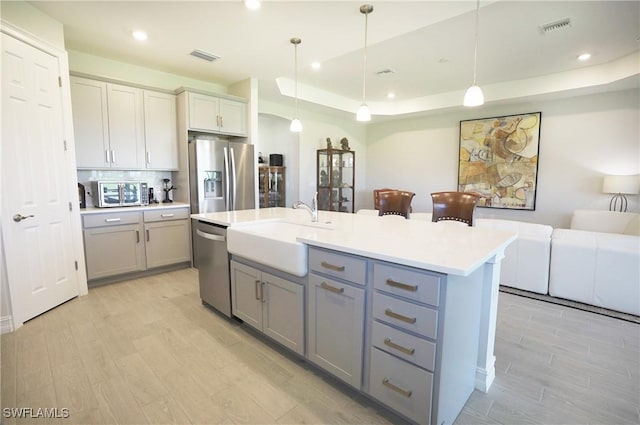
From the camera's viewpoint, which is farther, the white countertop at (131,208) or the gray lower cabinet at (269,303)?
the white countertop at (131,208)

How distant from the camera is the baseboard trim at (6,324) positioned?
2463mm

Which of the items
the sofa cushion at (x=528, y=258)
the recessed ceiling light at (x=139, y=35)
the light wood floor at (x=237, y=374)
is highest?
the recessed ceiling light at (x=139, y=35)

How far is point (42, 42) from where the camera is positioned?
2721 mm

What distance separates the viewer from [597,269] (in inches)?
113

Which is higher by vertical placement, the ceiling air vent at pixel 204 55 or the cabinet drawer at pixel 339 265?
the ceiling air vent at pixel 204 55

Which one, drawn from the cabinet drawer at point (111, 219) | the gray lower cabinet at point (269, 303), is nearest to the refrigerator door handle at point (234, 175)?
the cabinet drawer at point (111, 219)

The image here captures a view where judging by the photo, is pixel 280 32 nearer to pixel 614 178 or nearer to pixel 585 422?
pixel 585 422

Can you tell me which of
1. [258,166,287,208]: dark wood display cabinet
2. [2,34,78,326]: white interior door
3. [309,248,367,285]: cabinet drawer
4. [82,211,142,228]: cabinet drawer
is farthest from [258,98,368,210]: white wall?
[309,248,367,285]: cabinet drawer

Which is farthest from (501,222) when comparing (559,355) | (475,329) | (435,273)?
(435,273)

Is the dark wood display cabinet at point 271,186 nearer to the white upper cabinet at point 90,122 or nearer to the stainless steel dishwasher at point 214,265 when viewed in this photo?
the white upper cabinet at point 90,122

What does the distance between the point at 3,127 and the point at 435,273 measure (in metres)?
3.35

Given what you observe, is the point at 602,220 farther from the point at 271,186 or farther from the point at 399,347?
the point at 271,186

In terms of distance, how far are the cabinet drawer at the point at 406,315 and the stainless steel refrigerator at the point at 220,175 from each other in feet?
10.6

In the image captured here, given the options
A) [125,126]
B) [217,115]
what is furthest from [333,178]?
[125,126]
